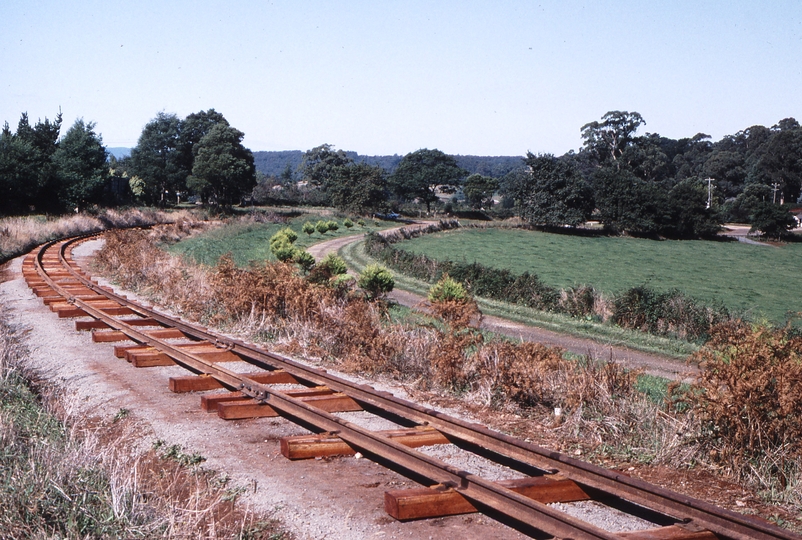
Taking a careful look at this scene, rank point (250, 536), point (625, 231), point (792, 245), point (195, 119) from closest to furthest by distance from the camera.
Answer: point (250, 536), point (792, 245), point (625, 231), point (195, 119)

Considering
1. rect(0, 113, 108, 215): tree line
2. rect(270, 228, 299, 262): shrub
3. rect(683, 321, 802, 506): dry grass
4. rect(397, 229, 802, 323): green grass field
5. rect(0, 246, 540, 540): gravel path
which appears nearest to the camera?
rect(0, 246, 540, 540): gravel path

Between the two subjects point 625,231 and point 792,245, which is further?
point 625,231

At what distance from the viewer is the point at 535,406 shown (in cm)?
780

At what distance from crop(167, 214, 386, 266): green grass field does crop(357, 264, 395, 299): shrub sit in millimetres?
8026

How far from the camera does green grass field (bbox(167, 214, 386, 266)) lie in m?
35.5

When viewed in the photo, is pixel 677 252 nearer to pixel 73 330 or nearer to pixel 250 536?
pixel 73 330

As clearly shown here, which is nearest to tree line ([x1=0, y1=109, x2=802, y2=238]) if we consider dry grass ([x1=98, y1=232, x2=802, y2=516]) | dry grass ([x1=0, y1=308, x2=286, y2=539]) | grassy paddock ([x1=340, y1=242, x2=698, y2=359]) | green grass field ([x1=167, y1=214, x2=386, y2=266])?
green grass field ([x1=167, y1=214, x2=386, y2=266])

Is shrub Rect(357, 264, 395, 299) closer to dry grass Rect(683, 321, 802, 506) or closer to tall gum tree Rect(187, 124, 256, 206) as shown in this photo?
dry grass Rect(683, 321, 802, 506)

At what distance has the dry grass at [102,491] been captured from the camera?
3.99 m

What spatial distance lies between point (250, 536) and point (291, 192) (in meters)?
101

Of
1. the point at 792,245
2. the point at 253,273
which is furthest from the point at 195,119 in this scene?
the point at 253,273

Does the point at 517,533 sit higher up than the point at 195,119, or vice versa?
the point at 195,119

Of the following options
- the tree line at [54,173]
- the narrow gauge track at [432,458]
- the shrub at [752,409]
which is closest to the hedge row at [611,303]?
the shrub at [752,409]

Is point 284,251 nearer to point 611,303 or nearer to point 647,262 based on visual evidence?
point 611,303
